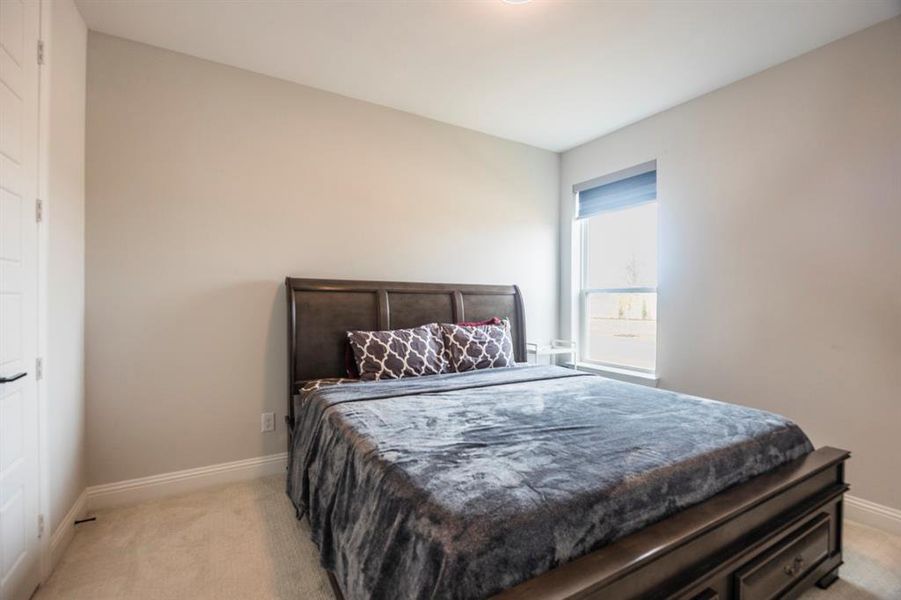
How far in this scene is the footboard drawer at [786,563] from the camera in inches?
51.3

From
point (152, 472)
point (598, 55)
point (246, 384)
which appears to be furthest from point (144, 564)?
point (598, 55)

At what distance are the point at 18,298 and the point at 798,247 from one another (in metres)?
3.89

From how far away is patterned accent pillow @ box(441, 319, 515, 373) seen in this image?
2.87 meters

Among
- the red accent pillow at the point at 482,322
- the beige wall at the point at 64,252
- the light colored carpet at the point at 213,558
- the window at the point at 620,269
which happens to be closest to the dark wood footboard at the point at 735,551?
the light colored carpet at the point at 213,558

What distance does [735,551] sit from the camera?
1276mm

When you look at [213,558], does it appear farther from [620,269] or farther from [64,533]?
[620,269]

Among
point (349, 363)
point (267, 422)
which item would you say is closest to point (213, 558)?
point (267, 422)

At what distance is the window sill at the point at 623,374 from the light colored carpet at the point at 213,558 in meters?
1.36

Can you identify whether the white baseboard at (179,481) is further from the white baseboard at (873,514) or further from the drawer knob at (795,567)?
the white baseboard at (873,514)

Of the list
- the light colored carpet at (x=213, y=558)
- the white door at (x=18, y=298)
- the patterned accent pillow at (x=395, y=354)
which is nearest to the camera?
the white door at (x=18, y=298)

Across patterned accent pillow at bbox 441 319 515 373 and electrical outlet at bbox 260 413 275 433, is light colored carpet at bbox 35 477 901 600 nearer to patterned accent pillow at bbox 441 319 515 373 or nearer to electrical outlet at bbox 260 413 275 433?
electrical outlet at bbox 260 413 275 433

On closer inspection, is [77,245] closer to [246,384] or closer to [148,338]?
[148,338]

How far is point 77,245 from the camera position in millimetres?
2137

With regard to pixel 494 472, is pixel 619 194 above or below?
above
